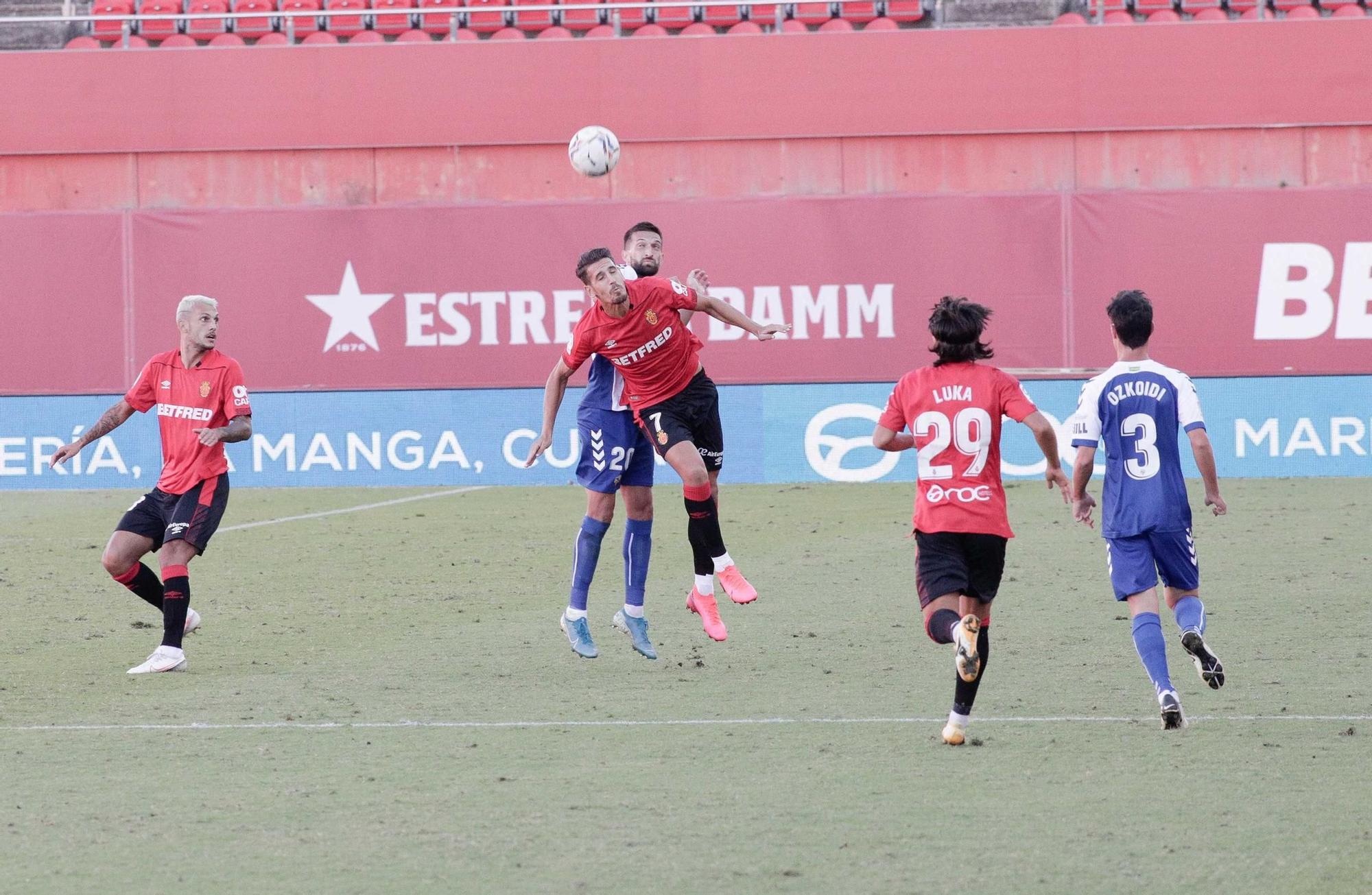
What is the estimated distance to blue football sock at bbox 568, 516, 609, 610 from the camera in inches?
339

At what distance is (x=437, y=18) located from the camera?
23.0 metres

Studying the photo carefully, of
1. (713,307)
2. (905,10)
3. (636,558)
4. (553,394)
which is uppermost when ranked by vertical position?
(905,10)

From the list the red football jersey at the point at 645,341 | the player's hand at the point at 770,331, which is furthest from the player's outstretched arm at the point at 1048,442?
the red football jersey at the point at 645,341

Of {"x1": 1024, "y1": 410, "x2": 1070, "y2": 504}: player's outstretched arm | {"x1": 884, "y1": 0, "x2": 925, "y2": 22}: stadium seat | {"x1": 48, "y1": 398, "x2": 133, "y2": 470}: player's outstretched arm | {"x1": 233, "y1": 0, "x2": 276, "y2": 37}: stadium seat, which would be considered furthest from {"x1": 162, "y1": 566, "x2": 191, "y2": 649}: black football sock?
{"x1": 233, "y1": 0, "x2": 276, "y2": 37}: stadium seat

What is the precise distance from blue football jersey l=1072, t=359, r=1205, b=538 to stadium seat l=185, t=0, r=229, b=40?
18.7 m

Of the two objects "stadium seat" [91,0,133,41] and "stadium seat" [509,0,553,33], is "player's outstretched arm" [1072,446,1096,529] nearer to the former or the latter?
"stadium seat" [509,0,553,33]

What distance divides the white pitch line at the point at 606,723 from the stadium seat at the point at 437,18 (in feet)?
54.2

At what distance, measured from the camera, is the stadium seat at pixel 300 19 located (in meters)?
22.7

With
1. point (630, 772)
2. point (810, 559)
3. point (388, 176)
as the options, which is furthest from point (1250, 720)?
point (388, 176)

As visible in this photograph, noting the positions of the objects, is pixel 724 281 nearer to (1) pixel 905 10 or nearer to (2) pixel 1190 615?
(1) pixel 905 10

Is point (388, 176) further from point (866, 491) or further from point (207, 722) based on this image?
point (207, 722)

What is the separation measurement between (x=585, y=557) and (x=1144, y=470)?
3.08 metres

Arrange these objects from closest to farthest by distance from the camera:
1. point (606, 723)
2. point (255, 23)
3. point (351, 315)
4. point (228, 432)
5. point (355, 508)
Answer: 1. point (606, 723)
2. point (228, 432)
3. point (355, 508)
4. point (351, 315)
5. point (255, 23)

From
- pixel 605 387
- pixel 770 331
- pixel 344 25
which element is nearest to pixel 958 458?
pixel 770 331
